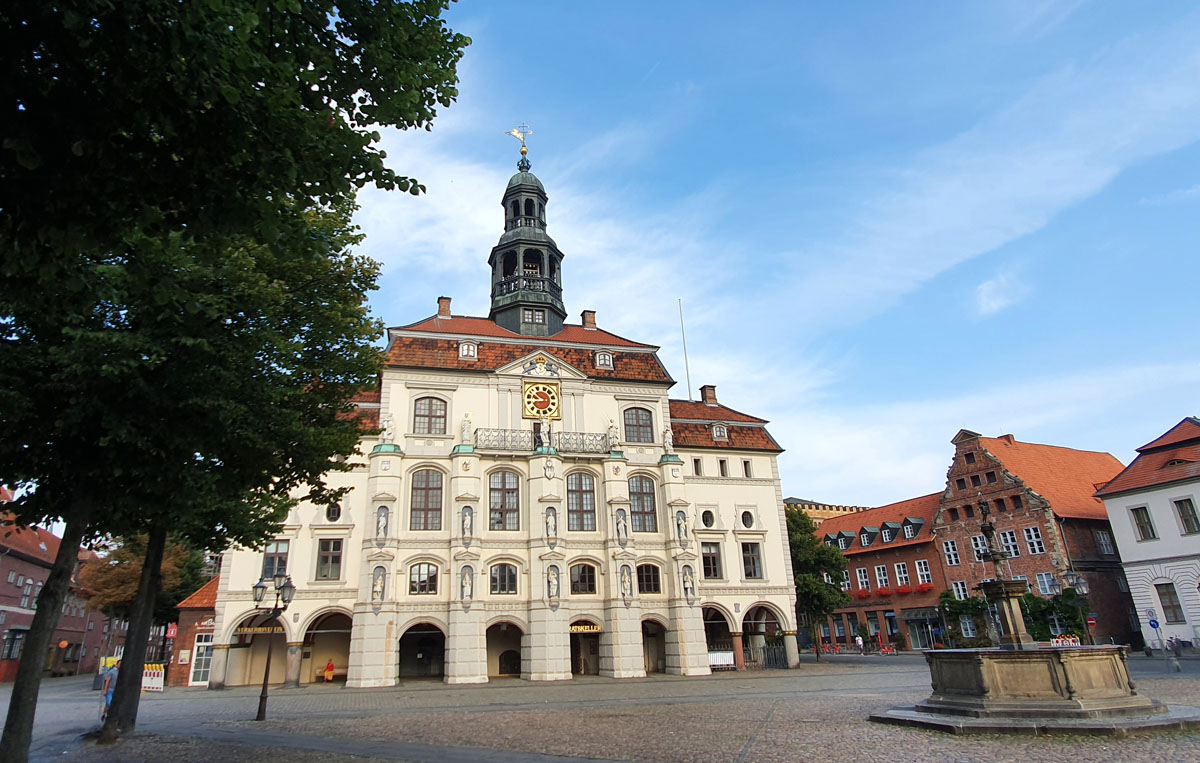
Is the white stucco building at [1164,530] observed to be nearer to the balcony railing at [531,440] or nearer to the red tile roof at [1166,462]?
the red tile roof at [1166,462]

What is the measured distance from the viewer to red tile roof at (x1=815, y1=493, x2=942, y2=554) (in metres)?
50.3

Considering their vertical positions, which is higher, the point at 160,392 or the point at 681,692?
the point at 160,392

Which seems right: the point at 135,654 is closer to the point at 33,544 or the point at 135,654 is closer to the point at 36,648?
the point at 36,648

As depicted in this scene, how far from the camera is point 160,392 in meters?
11.5

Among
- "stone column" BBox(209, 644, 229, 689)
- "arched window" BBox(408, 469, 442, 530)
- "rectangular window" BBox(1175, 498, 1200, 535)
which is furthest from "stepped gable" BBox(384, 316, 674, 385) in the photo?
"rectangular window" BBox(1175, 498, 1200, 535)

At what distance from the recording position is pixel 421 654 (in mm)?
32906

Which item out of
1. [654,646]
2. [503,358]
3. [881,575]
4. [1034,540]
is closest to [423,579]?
[503,358]

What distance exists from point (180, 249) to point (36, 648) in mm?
6661

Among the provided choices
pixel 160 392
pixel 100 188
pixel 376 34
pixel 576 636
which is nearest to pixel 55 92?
pixel 100 188

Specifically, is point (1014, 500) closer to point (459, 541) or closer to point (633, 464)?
point (633, 464)

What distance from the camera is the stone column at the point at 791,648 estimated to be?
112ft

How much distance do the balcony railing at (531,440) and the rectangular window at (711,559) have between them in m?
6.99

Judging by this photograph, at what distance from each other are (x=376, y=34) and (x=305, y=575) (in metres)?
26.9

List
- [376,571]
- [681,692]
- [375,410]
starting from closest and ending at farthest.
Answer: [681,692] < [376,571] < [375,410]
